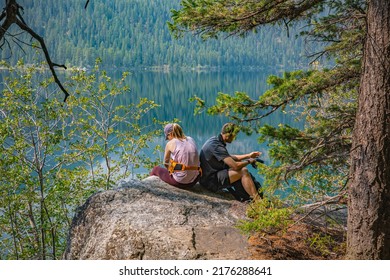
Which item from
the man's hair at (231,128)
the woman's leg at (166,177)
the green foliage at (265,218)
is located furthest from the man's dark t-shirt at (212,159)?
the green foliage at (265,218)

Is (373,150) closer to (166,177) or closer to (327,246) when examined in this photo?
(327,246)

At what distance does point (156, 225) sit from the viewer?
4977mm

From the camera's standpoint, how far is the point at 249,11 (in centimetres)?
454

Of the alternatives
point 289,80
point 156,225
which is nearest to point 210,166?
point 156,225

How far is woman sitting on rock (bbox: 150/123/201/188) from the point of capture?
608 cm

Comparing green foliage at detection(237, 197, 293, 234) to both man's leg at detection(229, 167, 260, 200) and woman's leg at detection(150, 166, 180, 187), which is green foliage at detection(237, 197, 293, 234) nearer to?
man's leg at detection(229, 167, 260, 200)

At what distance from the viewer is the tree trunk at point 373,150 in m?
3.76

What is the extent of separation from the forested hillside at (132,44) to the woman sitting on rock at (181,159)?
439 ft

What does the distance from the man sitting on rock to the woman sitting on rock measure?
0.14m

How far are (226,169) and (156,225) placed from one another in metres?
1.45

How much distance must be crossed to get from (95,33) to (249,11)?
17835 cm

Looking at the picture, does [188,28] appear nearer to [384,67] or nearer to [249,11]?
[249,11]

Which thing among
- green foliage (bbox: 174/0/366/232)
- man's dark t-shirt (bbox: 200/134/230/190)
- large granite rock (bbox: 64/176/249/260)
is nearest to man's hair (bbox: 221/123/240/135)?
green foliage (bbox: 174/0/366/232)
